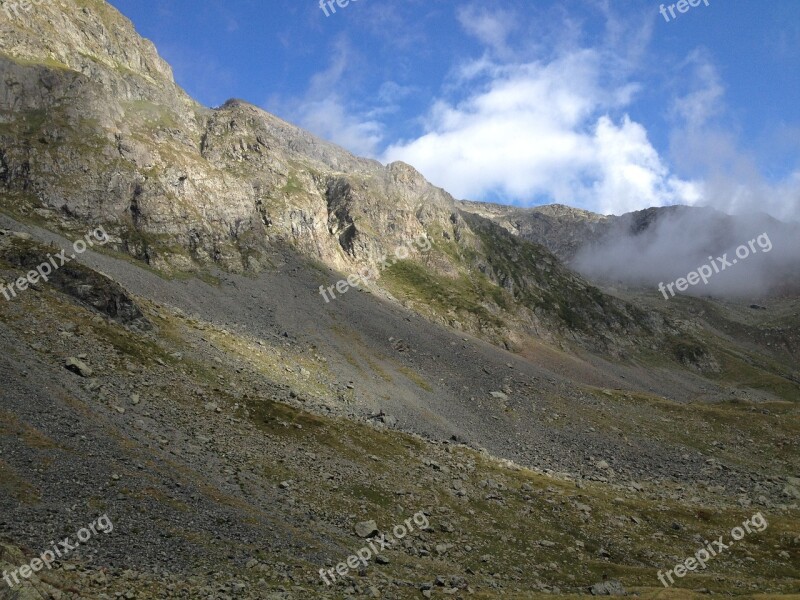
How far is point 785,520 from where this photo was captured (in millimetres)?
53469

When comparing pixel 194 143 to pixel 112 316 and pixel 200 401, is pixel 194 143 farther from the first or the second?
pixel 200 401

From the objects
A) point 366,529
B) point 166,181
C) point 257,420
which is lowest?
point 366,529

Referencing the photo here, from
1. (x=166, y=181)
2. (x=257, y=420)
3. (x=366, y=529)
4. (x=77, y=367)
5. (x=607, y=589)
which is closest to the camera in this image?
(x=607, y=589)

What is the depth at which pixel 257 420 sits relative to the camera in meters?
46.7

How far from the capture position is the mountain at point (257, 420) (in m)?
27.8

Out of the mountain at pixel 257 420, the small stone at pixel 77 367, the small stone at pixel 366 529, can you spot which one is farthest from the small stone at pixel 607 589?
the small stone at pixel 77 367

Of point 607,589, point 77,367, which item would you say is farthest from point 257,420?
point 607,589

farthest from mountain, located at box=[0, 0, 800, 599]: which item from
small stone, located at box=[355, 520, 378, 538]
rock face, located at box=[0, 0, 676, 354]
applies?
rock face, located at box=[0, 0, 676, 354]

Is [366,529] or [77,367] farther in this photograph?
[77,367]

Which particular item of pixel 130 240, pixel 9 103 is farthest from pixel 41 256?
pixel 9 103

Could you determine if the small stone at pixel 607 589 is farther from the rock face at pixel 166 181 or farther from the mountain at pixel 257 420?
the rock face at pixel 166 181

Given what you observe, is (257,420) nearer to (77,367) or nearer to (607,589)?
(77,367)

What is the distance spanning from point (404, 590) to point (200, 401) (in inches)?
1047

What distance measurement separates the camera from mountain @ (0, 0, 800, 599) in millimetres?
27812
